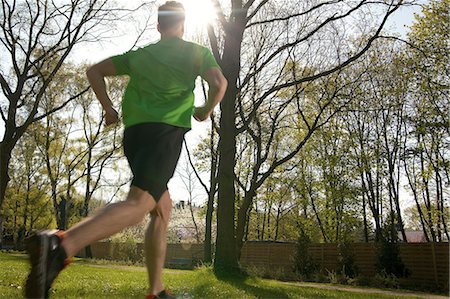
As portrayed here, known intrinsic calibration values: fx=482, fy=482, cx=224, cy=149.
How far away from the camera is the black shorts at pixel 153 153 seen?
8.73 ft

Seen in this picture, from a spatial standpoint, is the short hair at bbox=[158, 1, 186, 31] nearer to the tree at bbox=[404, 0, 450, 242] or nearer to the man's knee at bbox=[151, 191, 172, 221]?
the man's knee at bbox=[151, 191, 172, 221]

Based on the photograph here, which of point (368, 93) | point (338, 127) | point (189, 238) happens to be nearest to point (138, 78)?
point (368, 93)

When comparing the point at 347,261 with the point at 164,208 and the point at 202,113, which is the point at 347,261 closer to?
the point at 164,208

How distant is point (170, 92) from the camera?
296 centimetres

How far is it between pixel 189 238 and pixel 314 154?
40.7 m

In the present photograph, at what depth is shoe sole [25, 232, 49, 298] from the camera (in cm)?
224

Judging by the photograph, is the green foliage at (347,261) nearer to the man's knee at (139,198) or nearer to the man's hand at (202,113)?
the man's hand at (202,113)

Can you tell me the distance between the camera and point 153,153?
270cm

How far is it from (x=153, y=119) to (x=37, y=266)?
1023 millimetres

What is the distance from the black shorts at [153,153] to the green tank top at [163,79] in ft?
0.21


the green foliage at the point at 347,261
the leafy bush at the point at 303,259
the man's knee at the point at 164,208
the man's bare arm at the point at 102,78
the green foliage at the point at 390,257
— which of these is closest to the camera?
the man's bare arm at the point at 102,78

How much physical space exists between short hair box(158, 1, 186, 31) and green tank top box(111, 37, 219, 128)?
0.11 meters

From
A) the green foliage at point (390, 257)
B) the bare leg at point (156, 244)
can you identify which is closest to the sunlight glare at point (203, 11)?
the bare leg at point (156, 244)

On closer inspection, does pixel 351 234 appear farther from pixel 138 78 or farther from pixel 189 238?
pixel 189 238
